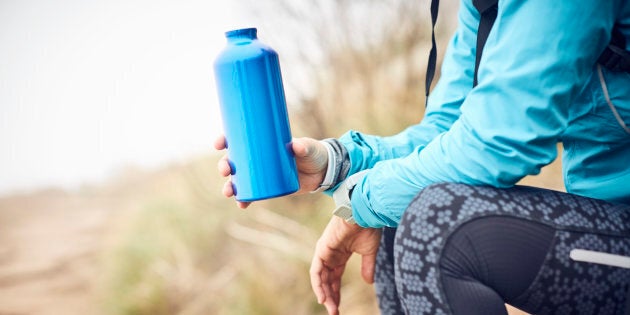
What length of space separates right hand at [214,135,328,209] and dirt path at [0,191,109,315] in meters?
2.09

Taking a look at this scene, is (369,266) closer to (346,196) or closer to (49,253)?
(346,196)

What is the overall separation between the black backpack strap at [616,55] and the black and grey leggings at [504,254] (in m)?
0.25

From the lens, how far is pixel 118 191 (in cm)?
418

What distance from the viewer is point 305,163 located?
4.59 ft

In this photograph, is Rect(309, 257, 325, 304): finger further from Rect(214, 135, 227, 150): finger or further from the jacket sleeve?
Rect(214, 135, 227, 150): finger

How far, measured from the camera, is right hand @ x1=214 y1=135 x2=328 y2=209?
132 cm

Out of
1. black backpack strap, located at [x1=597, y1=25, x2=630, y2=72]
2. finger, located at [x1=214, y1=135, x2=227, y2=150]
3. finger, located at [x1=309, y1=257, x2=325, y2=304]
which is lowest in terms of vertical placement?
finger, located at [x1=309, y1=257, x2=325, y2=304]

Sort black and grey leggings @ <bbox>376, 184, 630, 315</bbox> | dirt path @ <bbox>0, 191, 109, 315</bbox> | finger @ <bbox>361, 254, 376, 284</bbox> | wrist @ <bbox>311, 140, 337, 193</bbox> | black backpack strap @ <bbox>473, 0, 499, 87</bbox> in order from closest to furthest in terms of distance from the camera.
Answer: black and grey leggings @ <bbox>376, 184, 630, 315</bbox> < black backpack strap @ <bbox>473, 0, 499, 87</bbox> < wrist @ <bbox>311, 140, 337, 193</bbox> < finger @ <bbox>361, 254, 376, 284</bbox> < dirt path @ <bbox>0, 191, 109, 315</bbox>

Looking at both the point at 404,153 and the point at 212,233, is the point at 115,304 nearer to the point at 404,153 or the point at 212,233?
the point at 212,233

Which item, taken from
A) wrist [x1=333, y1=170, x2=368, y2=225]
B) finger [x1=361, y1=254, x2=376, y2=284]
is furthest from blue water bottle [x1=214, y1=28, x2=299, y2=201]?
finger [x1=361, y1=254, x2=376, y2=284]

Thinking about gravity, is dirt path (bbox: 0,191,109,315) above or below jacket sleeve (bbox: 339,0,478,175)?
below

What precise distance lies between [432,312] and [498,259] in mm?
137

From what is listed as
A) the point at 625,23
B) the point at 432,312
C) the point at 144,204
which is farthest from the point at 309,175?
the point at 144,204

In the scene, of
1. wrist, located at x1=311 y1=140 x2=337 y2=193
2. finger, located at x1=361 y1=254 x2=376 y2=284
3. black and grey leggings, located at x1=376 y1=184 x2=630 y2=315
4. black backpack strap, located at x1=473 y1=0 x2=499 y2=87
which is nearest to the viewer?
black and grey leggings, located at x1=376 y1=184 x2=630 y2=315
